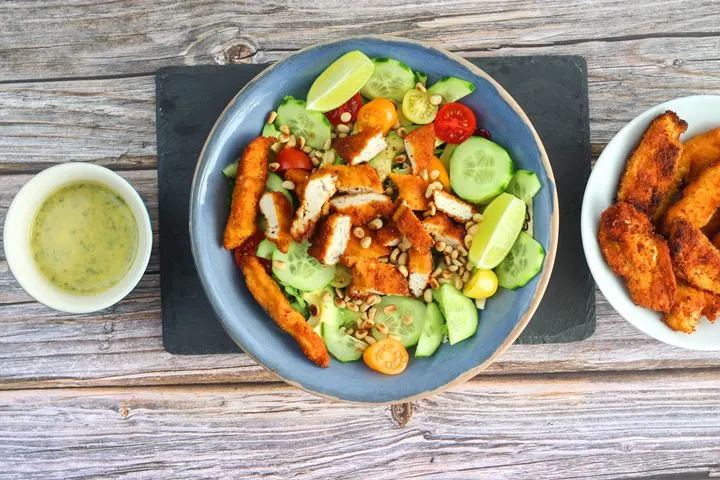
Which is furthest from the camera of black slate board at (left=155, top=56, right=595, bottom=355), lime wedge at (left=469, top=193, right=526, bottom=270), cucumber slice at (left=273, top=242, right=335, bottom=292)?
black slate board at (left=155, top=56, right=595, bottom=355)

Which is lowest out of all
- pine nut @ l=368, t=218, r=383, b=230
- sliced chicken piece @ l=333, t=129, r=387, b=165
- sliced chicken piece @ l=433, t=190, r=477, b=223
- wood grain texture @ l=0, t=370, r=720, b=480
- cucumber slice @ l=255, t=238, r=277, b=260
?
wood grain texture @ l=0, t=370, r=720, b=480

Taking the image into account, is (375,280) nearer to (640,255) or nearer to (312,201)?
(312,201)

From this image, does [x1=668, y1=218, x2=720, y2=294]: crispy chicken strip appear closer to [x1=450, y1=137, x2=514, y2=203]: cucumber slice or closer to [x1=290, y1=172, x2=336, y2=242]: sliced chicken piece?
[x1=450, y1=137, x2=514, y2=203]: cucumber slice

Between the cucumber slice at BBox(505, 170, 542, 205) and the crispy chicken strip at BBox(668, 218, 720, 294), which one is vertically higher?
the cucumber slice at BBox(505, 170, 542, 205)

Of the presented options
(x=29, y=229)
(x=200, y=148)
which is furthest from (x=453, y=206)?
(x=29, y=229)

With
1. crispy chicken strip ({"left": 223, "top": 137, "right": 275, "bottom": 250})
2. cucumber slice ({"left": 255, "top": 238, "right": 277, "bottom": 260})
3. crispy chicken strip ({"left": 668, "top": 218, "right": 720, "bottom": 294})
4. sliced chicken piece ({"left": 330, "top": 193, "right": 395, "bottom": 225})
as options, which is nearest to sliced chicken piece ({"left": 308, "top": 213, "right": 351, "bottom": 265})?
sliced chicken piece ({"left": 330, "top": 193, "right": 395, "bottom": 225})

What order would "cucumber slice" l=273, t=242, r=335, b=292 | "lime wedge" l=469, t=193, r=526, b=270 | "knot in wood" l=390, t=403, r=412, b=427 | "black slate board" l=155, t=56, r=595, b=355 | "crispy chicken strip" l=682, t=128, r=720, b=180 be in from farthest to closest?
"knot in wood" l=390, t=403, r=412, b=427
"black slate board" l=155, t=56, r=595, b=355
"crispy chicken strip" l=682, t=128, r=720, b=180
"cucumber slice" l=273, t=242, r=335, b=292
"lime wedge" l=469, t=193, r=526, b=270

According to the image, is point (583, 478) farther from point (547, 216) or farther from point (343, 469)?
point (547, 216)
